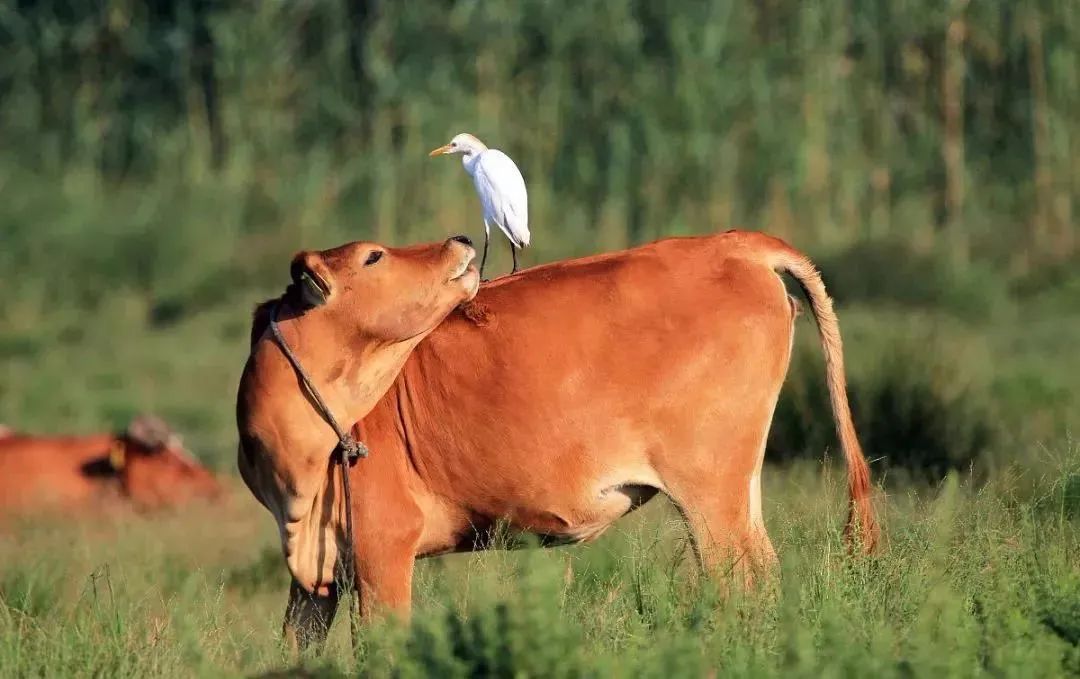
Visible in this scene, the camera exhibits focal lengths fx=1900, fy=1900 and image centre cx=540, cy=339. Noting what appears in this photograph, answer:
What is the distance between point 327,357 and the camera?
22.6 feet

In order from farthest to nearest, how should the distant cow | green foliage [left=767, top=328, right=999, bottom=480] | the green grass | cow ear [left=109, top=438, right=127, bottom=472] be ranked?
cow ear [left=109, top=438, right=127, bottom=472], the distant cow, green foliage [left=767, top=328, right=999, bottom=480], the green grass

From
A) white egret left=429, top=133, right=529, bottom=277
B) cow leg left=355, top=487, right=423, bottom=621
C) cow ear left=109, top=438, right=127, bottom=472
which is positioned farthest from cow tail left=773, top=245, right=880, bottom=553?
cow ear left=109, top=438, right=127, bottom=472

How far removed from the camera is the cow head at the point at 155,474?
1408 cm

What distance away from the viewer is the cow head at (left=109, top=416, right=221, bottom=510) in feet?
46.2

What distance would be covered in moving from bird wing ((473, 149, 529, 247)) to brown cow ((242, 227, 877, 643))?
118 centimetres

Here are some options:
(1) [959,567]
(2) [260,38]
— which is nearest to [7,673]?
(1) [959,567]

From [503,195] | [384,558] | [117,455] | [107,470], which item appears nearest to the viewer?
[384,558]

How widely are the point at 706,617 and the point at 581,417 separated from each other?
110cm

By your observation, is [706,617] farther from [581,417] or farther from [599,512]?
[581,417]

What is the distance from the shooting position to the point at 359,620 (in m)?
6.66

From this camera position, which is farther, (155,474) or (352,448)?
(155,474)

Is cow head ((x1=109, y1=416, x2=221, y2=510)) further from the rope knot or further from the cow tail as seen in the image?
the cow tail

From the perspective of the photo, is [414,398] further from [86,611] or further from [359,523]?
[86,611]

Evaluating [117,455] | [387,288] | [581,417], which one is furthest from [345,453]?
[117,455]
